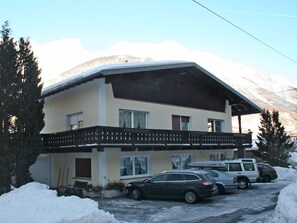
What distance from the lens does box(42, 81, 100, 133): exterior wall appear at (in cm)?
2105

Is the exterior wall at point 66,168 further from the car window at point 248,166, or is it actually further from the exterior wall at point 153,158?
the car window at point 248,166

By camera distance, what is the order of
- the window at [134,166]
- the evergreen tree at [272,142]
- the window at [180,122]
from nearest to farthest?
the window at [134,166] → the window at [180,122] → the evergreen tree at [272,142]

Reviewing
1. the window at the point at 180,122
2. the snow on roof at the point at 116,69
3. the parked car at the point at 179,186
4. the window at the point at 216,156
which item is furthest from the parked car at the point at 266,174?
the parked car at the point at 179,186

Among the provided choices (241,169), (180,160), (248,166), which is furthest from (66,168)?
(248,166)

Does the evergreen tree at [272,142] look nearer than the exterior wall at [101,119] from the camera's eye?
No

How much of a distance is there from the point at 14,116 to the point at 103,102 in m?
4.94

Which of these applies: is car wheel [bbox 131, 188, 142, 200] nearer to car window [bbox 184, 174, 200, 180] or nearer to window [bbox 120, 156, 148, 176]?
car window [bbox 184, 174, 200, 180]

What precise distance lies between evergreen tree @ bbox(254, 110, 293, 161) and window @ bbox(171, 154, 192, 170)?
15.6 metres

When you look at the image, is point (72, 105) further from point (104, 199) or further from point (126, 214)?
point (126, 214)

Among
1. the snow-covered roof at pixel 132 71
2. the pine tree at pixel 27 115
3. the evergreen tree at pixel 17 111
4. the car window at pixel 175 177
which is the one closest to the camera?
the car window at pixel 175 177

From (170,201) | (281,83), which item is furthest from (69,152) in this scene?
(281,83)

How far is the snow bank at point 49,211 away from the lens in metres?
9.75

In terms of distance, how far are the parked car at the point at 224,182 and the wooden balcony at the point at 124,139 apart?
3829mm

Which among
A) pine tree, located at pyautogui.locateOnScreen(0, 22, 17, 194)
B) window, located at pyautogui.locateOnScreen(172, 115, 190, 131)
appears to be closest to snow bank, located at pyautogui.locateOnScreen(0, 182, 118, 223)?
pine tree, located at pyautogui.locateOnScreen(0, 22, 17, 194)
